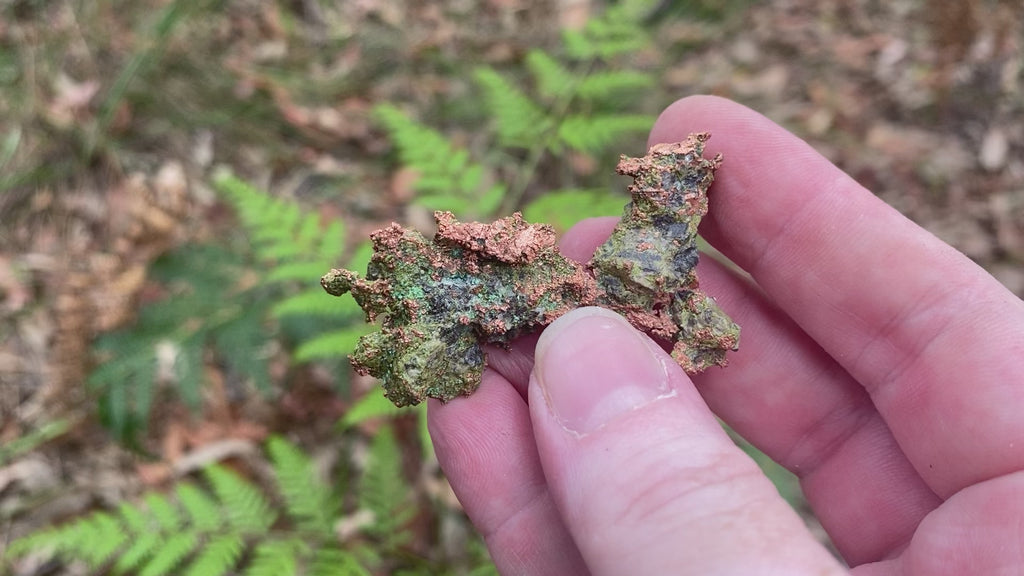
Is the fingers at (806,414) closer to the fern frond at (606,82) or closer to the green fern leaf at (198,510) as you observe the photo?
the fern frond at (606,82)

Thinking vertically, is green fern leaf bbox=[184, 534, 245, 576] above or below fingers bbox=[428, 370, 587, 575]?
above

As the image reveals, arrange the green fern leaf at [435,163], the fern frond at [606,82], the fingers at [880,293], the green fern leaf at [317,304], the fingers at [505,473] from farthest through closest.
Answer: the fern frond at [606,82], the green fern leaf at [435,163], the green fern leaf at [317,304], the fingers at [505,473], the fingers at [880,293]

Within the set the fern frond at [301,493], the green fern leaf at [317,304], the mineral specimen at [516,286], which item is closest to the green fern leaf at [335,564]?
the fern frond at [301,493]

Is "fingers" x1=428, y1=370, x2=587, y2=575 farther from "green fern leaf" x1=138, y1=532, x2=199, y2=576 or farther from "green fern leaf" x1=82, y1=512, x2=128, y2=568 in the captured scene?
"green fern leaf" x1=82, y1=512, x2=128, y2=568

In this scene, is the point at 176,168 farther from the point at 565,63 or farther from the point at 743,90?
the point at 743,90

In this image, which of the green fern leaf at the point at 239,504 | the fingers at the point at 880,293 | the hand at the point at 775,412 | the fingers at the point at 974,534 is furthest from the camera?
the green fern leaf at the point at 239,504

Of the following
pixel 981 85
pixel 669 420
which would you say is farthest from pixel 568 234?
pixel 981 85

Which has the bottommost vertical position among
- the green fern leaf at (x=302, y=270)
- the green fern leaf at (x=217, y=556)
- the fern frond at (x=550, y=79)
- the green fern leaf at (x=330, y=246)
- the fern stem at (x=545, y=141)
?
the green fern leaf at (x=217, y=556)

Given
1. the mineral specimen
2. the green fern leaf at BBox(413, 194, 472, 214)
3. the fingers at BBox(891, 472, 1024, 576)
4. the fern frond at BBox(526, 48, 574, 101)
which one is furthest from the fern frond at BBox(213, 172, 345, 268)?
the fingers at BBox(891, 472, 1024, 576)
